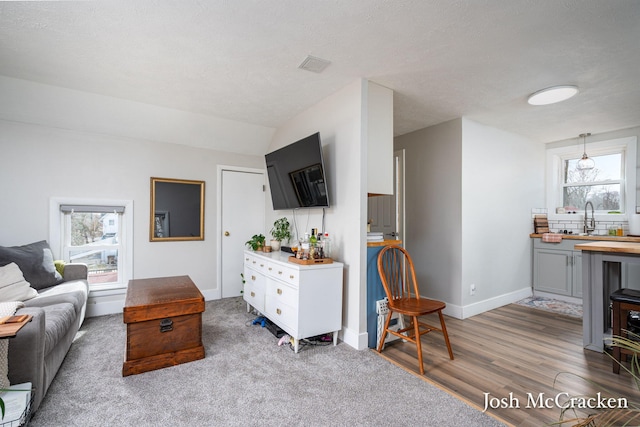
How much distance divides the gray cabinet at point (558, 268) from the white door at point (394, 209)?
208 cm

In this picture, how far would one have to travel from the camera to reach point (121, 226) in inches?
154

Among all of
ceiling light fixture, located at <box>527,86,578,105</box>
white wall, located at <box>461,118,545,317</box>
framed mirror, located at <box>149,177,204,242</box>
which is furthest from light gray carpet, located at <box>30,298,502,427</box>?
ceiling light fixture, located at <box>527,86,578,105</box>

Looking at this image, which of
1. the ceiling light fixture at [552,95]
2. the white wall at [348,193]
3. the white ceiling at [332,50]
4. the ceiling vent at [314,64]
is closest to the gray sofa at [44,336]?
the white ceiling at [332,50]

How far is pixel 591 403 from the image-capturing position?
1.93 metres

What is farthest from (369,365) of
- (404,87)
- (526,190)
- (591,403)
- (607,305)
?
(526,190)

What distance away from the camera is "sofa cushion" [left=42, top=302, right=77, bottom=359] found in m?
1.98

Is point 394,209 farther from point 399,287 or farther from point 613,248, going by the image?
point 613,248

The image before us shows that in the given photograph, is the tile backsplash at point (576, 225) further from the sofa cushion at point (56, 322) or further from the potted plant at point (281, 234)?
the sofa cushion at point (56, 322)

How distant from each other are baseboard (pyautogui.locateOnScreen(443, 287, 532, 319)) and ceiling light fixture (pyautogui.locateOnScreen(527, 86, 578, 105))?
2.28 metres

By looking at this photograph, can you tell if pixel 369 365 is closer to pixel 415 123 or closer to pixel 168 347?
pixel 168 347

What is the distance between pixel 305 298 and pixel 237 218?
2325 mm

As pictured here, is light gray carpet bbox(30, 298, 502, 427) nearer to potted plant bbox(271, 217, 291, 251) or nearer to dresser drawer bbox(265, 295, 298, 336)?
dresser drawer bbox(265, 295, 298, 336)

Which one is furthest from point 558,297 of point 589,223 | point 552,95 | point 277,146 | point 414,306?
point 277,146

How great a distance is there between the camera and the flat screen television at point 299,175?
304 centimetres
